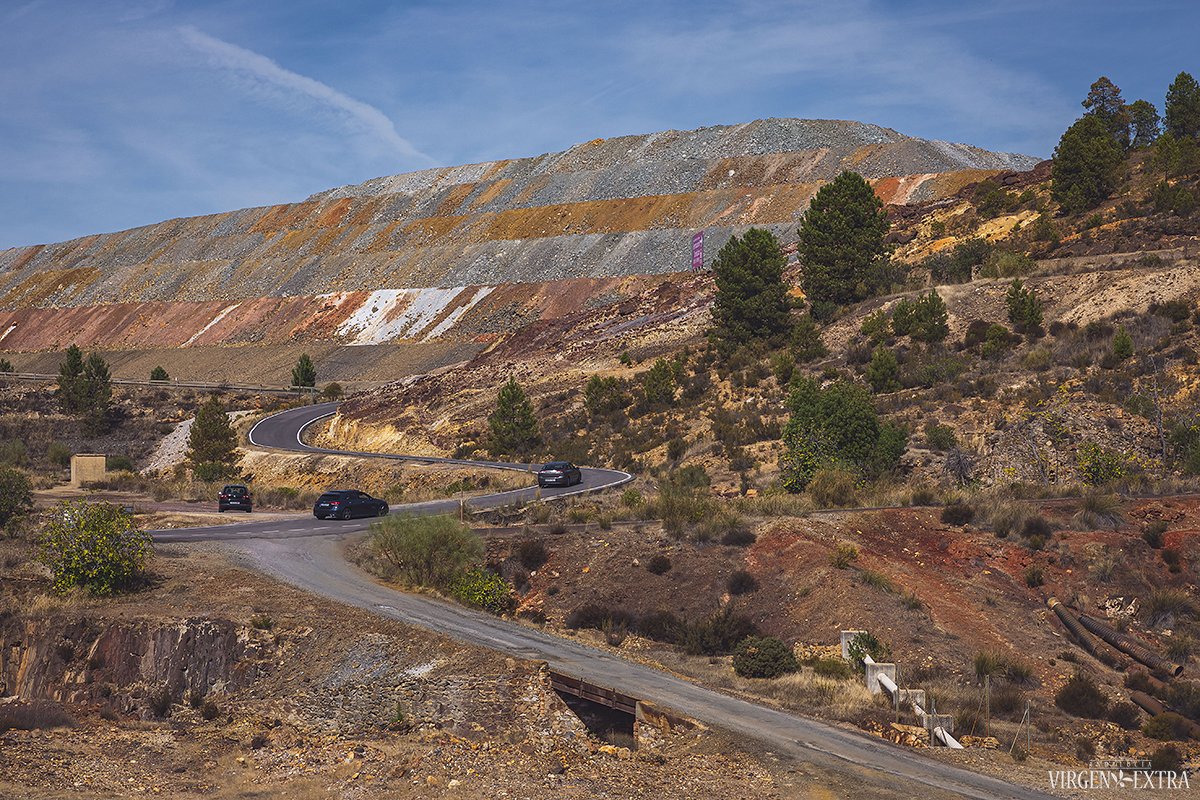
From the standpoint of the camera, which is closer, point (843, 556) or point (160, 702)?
point (160, 702)

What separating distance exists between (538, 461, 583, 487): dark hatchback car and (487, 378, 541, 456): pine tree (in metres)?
15.1

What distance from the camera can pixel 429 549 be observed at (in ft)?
114

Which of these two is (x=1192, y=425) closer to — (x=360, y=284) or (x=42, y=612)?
(x=42, y=612)

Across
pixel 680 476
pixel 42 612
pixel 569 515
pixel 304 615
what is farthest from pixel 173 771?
pixel 680 476

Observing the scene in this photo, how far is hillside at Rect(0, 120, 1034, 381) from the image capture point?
12256cm

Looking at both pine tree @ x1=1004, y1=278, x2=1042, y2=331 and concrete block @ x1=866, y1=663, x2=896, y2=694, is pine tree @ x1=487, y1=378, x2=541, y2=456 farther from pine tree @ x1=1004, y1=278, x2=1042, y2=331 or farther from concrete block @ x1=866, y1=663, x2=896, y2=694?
concrete block @ x1=866, y1=663, x2=896, y2=694

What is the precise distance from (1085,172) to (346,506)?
60038 millimetres

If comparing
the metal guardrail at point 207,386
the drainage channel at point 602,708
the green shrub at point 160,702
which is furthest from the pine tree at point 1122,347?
the metal guardrail at point 207,386

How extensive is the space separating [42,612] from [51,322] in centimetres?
14200

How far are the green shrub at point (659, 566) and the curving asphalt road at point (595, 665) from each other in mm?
5309

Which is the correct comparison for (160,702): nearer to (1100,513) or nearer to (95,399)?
(1100,513)

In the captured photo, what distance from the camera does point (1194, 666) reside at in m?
29.1

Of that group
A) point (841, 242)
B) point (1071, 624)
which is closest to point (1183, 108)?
point (841, 242)

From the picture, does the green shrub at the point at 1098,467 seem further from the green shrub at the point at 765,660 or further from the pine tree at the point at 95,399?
the pine tree at the point at 95,399
